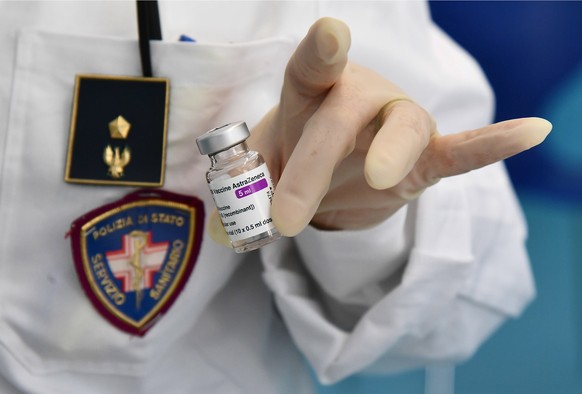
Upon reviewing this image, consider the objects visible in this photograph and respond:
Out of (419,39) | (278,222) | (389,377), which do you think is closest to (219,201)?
(278,222)

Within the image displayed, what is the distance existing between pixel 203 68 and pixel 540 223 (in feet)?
2.42

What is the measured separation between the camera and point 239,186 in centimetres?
38

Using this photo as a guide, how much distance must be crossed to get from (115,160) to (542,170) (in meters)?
0.77

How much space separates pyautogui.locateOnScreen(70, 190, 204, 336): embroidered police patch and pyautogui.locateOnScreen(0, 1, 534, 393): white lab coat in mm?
11

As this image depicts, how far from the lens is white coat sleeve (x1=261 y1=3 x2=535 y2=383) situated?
1.88 ft

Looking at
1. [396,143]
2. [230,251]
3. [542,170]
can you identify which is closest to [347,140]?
[396,143]

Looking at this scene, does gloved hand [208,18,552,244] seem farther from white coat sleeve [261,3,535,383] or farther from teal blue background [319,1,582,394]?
teal blue background [319,1,582,394]

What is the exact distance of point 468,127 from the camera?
0.69 metres

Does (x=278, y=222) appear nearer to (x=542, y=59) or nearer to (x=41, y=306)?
(x=41, y=306)

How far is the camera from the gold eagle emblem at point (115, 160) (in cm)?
52

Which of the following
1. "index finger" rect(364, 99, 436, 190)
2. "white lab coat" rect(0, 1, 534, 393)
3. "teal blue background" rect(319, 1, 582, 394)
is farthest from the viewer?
"teal blue background" rect(319, 1, 582, 394)

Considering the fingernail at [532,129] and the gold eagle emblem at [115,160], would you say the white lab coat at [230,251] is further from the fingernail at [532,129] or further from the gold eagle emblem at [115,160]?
the fingernail at [532,129]

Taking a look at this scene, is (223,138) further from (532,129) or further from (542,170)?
(542,170)

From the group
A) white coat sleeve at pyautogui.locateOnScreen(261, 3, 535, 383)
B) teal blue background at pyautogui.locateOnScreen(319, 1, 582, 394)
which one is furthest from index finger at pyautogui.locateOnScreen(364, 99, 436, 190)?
teal blue background at pyautogui.locateOnScreen(319, 1, 582, 394)
